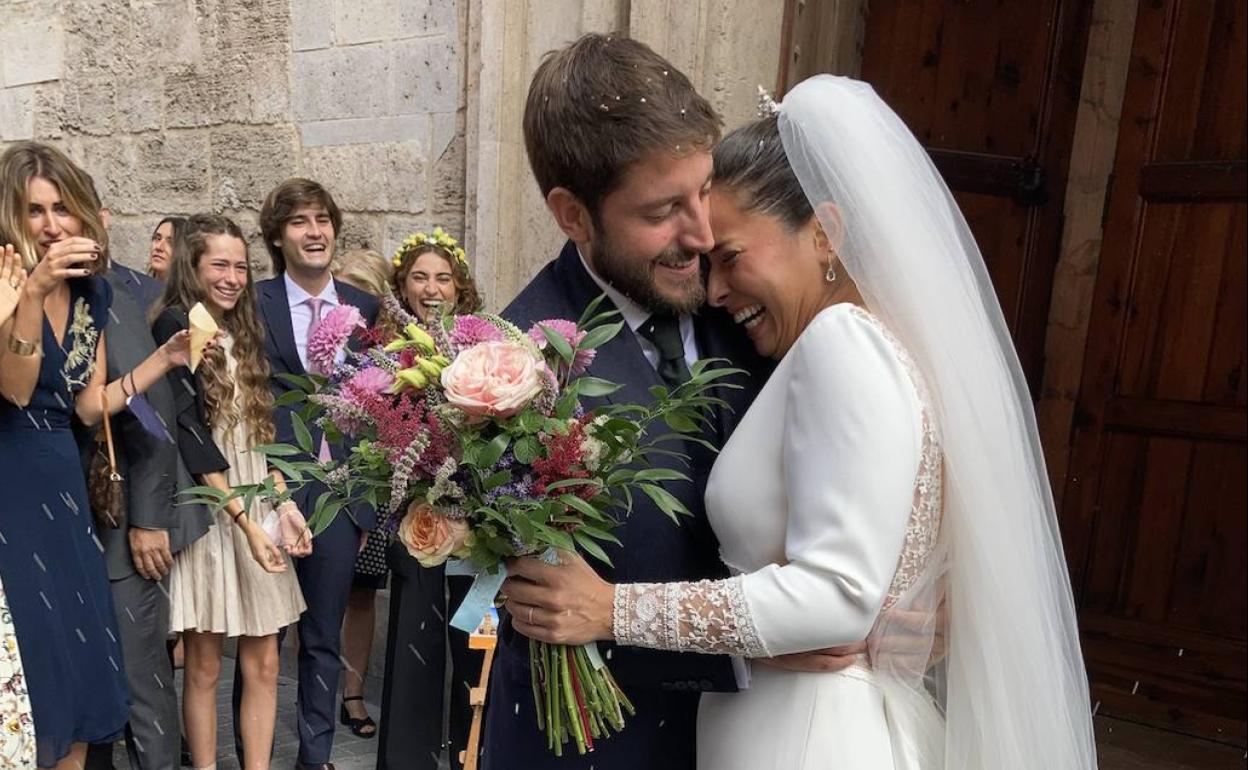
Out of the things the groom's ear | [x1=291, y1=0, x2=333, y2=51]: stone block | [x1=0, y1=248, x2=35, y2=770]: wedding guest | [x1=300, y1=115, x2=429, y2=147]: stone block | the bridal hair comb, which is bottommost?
[x1=0, y1=248, x2=35, y2=770]: wedding guest

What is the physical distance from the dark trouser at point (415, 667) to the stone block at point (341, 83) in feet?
9.05

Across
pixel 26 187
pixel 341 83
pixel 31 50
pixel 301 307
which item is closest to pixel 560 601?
pixel 26 187

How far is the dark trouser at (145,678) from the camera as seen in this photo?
152 inches

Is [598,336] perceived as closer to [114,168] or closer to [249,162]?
[249,162]

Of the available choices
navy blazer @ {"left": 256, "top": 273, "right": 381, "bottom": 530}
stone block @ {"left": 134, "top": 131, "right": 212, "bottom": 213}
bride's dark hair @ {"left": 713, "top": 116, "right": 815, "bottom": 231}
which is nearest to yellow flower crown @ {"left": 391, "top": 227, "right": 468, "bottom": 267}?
navy blazer @ {"left": 256, "top": 273, "right": 381, "bottom": 530}

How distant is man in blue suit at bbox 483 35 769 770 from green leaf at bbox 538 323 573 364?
27cm

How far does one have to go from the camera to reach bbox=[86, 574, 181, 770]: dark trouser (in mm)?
3852

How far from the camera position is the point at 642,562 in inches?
72.6

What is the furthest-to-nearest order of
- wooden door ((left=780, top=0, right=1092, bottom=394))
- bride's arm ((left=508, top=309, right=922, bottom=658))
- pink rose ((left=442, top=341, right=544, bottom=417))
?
wooden door ((left=780, top=0, right=1092, bottom=394))
bride's arm ((left=508, top=309, right=922, bottom=658))
pink rose ((left=442, top=341, right=544, bottom=417))

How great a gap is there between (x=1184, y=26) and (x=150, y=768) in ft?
16.9

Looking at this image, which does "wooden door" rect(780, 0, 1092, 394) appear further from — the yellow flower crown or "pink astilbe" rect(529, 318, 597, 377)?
"pink astilbe" rect(529, 318, 597, 377)

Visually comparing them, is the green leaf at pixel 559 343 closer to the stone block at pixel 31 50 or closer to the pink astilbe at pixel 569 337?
the pink astilbe at pixel 569 337

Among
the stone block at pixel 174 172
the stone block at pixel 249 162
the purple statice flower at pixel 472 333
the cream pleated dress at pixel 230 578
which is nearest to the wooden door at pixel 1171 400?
the cream pleated dress at pixel 230 578

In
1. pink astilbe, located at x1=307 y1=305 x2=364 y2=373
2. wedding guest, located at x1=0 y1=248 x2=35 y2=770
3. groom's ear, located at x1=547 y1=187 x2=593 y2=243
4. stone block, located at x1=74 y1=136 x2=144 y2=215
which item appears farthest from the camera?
stone block, located at x1=74 y1=136 x2=144 y2=215
